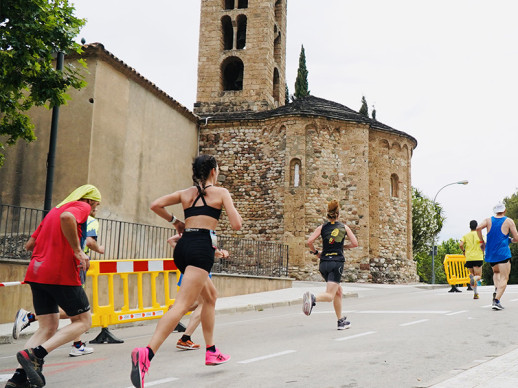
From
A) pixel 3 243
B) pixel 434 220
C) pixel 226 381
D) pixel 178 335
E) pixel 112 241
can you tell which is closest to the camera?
pixel 226 381

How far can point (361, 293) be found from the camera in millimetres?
18844

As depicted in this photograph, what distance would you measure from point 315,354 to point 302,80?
46641 millimetres

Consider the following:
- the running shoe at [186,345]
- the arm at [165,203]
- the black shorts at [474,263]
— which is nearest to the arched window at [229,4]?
the black shorts at [474,263]

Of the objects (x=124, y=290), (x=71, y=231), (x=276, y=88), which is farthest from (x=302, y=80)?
(x=71, y=231)

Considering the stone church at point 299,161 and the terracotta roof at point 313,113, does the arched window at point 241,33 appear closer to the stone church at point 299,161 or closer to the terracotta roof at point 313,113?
the stone church at point 299,161

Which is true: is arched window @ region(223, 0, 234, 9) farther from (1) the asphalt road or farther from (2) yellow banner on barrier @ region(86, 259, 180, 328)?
(1) the asphalt road

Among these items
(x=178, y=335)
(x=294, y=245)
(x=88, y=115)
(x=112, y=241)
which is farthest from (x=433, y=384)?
(x=294, y=245)

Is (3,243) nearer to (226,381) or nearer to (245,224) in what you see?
(226,381)

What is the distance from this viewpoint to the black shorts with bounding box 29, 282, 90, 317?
4926 millimetres

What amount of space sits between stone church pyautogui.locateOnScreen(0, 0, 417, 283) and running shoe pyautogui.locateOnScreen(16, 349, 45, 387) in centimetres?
1420

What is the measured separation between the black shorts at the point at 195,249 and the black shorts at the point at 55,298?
3.33 ft

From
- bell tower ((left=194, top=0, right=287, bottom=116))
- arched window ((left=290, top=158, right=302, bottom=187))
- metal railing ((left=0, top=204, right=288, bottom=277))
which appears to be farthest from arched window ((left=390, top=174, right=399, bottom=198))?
metal railing ((left=0, top=204, right=288, bottom=277))

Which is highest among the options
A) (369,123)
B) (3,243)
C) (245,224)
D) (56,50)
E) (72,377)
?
(369,123)

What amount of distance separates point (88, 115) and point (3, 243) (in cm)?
826
